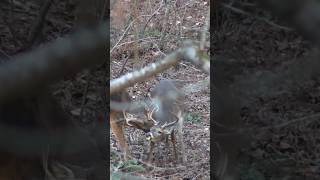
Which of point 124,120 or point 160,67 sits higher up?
point 160,67

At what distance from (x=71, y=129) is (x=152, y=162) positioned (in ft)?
1.28

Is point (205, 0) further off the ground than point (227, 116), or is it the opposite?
point (205, 0)

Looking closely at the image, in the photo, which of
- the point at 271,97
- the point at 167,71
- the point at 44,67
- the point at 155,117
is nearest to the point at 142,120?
the point at 155,117

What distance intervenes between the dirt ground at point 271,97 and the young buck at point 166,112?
10.6 inches

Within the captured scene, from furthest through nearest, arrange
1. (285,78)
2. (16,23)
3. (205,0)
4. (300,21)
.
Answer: (205,0) < (285,78) < (16,23) < (300,21)

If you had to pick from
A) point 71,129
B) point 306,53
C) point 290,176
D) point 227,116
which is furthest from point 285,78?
point 71,129

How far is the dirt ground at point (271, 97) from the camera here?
1610 millimetres

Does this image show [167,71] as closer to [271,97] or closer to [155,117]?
[155,117]

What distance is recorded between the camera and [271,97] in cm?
164

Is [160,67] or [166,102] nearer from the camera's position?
[160,67]

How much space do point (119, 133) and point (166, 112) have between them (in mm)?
185

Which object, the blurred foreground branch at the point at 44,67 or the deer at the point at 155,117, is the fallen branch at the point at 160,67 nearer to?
the deer at the point at 155,117

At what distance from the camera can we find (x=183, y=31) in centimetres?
182

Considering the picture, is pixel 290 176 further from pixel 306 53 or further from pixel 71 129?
pixel 71 129
